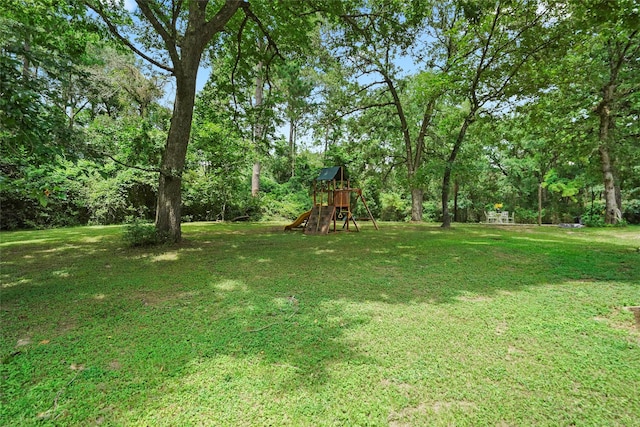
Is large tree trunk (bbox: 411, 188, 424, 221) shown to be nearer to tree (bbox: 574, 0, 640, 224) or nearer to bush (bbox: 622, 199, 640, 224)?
tree (bbox: 574, 0, 640, 224)

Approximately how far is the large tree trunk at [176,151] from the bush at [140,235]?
0.18 meters

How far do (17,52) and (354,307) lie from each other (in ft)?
13.7

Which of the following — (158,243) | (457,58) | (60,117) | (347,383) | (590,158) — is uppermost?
(457,58)

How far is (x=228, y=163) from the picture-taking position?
508 inches

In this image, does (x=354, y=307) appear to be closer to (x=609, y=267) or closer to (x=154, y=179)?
(x=609, y=267)

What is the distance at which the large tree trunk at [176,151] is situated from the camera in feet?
21.8

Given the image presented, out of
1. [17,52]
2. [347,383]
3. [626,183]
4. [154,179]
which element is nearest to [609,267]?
[347,383]

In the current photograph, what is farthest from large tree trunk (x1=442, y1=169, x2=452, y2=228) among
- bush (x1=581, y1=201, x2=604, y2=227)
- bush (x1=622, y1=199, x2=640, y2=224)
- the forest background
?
bush (x1=622, y1=199, x2=640, y2=224)

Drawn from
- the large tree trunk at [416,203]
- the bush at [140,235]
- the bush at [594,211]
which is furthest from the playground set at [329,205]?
the bush at [594,211]

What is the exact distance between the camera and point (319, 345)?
8.25 ft

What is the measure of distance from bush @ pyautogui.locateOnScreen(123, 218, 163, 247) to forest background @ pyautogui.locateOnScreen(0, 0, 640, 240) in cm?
38

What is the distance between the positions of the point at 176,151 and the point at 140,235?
196 cm

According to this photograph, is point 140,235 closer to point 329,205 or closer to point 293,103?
point 329,205

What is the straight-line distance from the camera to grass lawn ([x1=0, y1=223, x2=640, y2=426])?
178cm
